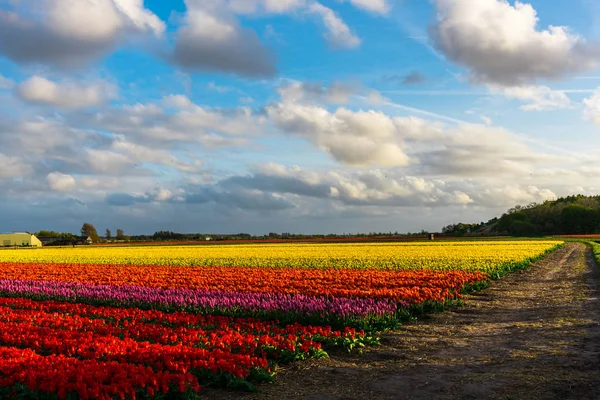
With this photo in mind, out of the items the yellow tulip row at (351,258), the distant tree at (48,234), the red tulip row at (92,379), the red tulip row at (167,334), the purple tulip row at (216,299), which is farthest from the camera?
the distant tree at (48,234)

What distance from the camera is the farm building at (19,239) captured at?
13361 cm

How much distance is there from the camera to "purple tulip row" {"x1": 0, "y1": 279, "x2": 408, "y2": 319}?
45.0 feet

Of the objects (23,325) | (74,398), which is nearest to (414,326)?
(74,398)

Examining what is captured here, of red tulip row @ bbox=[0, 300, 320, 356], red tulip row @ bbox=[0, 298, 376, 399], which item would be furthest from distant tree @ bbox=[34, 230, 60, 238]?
red tulip row @ bbox=[0, 298, 376, 399]

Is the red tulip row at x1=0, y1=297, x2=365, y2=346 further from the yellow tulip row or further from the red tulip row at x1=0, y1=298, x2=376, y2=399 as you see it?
the yellow tulip row

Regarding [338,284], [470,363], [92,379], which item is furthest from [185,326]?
[338,284]

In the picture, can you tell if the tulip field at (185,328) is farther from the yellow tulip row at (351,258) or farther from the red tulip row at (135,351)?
the yellow tulip row at (351,258)

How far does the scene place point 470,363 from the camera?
9523 millimetres

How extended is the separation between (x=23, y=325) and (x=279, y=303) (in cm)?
671

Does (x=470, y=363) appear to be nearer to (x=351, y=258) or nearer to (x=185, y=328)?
(x=185, y=328)

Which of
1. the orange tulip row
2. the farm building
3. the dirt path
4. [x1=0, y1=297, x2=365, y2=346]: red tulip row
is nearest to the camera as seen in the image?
the dirt path

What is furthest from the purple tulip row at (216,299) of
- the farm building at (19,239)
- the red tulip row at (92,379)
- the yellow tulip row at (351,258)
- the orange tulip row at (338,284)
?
the farm building at (19,239)

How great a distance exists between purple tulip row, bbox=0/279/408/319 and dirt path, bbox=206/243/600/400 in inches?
53.5

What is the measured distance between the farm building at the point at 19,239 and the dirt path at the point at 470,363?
140096 mm
